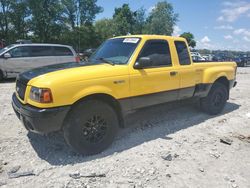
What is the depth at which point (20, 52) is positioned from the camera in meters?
11.7

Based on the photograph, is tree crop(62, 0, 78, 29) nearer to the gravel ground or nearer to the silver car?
the silver car

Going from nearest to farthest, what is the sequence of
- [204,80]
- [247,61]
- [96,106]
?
[96,106] < [204,80] < [247,61]

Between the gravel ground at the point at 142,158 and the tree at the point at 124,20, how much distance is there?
4848cm

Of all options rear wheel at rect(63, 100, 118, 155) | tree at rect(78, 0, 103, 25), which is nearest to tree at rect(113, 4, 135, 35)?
tree at rect(78, 0, 103, 25)

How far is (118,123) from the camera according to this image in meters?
4.60

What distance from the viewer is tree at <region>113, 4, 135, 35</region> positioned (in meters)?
52.3

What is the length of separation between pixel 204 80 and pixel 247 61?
90.8ft

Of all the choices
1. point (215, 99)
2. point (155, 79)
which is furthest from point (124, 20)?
point (155, 79)

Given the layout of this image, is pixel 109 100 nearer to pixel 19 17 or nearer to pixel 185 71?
pixel 185 71

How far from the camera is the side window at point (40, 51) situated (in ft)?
39.3

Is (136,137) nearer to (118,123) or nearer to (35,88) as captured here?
(118,123)

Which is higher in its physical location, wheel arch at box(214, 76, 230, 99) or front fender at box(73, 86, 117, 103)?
front fender at box(73, 86, 117, 103)

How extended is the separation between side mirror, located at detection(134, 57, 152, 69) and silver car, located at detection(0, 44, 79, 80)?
857 cm

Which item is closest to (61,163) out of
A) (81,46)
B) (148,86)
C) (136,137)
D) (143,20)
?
(136,137)
